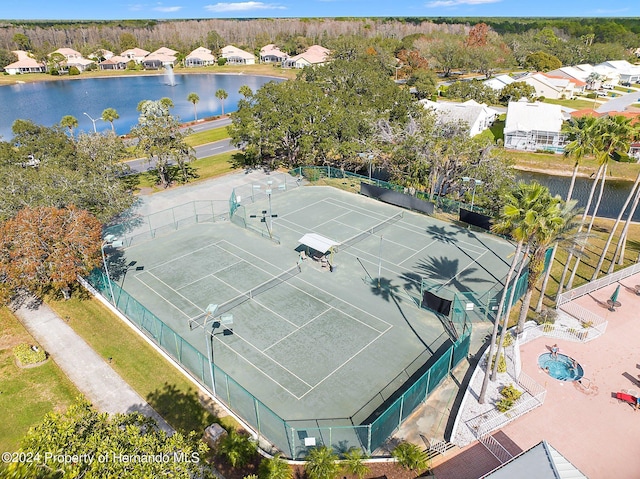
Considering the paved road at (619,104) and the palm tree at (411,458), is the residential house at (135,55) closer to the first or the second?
the paved road at (619,104)

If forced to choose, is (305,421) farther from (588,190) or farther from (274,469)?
(588,190)

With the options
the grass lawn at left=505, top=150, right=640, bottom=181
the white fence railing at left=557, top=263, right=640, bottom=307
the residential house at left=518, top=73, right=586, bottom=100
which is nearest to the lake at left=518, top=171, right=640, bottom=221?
the grass lawn at left=505, top=150, right=640, bottom=181

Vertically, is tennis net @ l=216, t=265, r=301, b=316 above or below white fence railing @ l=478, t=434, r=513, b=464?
below

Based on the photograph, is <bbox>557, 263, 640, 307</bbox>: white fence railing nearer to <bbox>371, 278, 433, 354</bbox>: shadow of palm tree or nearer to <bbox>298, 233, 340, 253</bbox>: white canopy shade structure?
<bbox>371, 278, 433, 354</bbox>: shadow of palm tree

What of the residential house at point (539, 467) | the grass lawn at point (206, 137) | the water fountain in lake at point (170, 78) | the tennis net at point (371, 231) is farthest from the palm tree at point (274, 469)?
the water fountain in lake at point (170, 78)

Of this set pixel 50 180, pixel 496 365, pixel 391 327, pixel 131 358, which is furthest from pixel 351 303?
pixel 50 180
